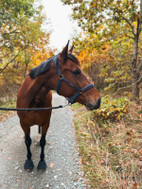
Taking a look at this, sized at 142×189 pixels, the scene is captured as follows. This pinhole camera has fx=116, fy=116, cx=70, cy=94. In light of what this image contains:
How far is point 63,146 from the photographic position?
4.00 metres

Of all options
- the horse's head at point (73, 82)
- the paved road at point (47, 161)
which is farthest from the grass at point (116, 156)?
the horse's head at point (73, 82)

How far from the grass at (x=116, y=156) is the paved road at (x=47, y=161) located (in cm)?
33

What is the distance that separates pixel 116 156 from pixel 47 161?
1876mm

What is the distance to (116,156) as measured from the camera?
3035 mm

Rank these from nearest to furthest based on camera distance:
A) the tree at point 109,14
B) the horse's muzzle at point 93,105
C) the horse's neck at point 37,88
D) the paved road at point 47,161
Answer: the horse's muzzle at point 93,105, the horse's neck at point 37,88, the paved road at point 47,161, the tree at point 109,14

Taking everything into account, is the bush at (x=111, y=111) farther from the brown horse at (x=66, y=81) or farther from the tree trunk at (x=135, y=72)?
the brown horse at (x=66, y=81)

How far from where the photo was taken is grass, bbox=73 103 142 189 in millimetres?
2262

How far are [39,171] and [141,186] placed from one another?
2.19m

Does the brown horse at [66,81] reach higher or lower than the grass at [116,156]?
higher

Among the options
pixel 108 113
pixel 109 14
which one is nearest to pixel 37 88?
pixel 108 113

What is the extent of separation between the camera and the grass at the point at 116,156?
2.26m

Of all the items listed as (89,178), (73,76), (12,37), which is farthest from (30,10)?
(89,178)

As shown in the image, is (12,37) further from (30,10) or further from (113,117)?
(113,117)

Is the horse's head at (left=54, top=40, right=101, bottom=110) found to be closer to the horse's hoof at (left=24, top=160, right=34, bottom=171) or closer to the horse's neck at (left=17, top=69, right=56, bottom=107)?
the horse's neck at (left=17, top=69, right=56, bottom=107)
